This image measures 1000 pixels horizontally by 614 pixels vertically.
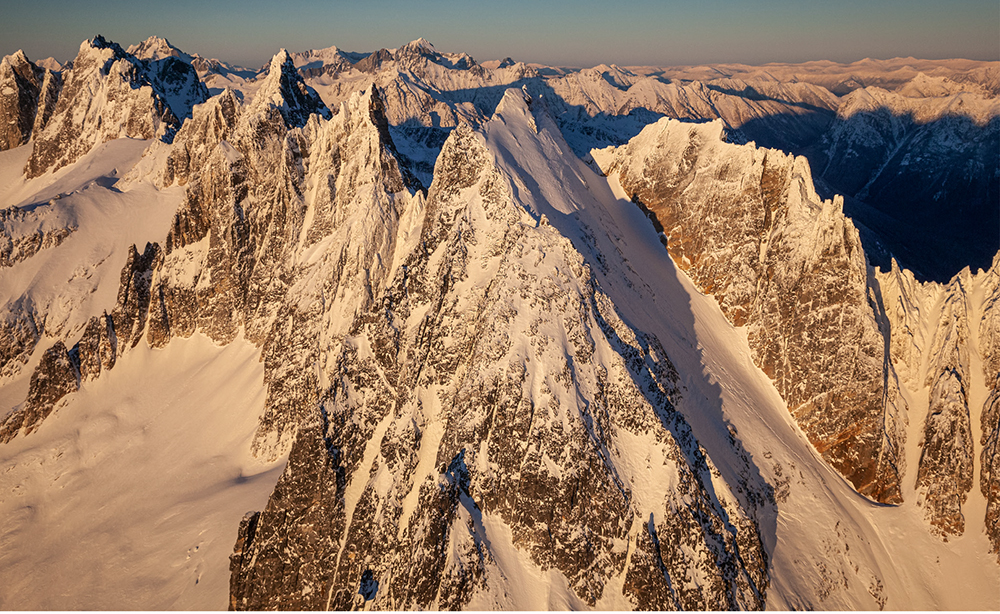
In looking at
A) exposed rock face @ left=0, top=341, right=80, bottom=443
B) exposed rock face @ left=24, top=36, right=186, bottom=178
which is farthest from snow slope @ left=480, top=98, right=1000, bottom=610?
exposed rock face @ left=24, top=36, right=186, bottom=178

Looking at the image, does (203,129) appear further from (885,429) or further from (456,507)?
(885,429)

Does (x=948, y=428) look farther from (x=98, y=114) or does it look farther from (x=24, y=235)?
(x=98, y=114)

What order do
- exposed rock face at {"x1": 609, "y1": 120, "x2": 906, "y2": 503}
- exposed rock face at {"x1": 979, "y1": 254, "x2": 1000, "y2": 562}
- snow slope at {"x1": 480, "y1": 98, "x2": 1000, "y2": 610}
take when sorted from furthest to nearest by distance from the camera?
exposed rock face at {"x1": 609, "y1": 120, "x2": 906, "y2": 503} → exposed rock face at {"x1": 979, "y1": 254, "x2": 1000, "y2": 562} → snow slope at {"x1": 480, "y1": 98, "x2": 1000, "y2": 610}

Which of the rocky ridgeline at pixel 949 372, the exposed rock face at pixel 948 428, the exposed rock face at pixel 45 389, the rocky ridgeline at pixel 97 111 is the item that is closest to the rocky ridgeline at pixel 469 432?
the exposed rock face at pixel 948 428

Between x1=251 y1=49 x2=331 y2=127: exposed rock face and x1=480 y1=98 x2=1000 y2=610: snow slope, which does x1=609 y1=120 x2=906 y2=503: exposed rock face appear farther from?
x1=251 y1=49 x2=331 y2=127: exposed rock face

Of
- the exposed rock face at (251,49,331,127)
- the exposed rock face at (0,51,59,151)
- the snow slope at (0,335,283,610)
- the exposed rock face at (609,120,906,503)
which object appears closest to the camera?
the snow slope at (0,335,283,610)

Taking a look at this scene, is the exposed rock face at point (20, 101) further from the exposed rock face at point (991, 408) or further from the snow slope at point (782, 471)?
the exposed rock face at point (991, 408)

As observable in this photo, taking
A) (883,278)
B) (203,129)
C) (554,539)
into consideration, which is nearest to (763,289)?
(883,278)
